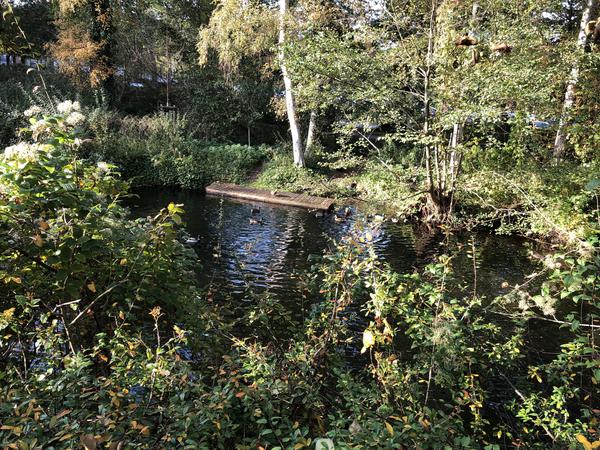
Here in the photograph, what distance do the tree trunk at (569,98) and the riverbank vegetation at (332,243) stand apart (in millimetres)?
76

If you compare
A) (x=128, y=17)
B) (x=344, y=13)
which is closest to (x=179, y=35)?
(x=128, y=17)

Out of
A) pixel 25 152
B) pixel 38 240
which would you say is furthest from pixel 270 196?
pixel 38 240

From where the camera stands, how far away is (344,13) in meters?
13.6

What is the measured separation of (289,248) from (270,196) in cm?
540

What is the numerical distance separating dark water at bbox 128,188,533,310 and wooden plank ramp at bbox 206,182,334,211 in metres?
0.53

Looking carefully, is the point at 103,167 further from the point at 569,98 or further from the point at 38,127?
the point at 569,98

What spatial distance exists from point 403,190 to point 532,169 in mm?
2991

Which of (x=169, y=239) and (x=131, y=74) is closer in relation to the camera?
(x=169, y=239)

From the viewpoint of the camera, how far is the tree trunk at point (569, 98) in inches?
352

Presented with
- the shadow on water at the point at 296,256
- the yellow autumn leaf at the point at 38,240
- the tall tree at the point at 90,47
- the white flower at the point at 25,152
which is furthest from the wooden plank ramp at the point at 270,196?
the yellow autumn leaf at the point at 38,240

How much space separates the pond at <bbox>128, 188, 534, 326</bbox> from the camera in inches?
266

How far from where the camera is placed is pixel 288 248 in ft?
29.4

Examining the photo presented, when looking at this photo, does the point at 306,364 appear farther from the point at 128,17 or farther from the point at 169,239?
the point at 128,17

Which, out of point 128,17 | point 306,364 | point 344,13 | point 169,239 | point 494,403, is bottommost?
point 494,403
